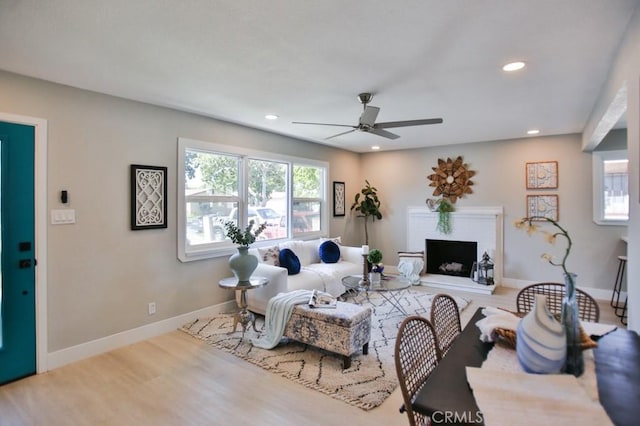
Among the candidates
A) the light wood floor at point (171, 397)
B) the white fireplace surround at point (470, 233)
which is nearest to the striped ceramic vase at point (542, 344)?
the light wood floor at point (171, 397)

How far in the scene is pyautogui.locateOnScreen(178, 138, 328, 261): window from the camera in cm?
399

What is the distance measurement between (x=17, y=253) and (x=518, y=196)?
641 cm

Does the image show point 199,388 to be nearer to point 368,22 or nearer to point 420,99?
point 368,22

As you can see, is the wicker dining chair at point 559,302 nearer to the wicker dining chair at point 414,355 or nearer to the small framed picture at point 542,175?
the wicker dining chair at point 414,355

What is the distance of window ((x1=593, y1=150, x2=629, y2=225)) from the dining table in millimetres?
4247

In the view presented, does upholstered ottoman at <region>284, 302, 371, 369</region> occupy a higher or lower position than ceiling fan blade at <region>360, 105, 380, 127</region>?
lower

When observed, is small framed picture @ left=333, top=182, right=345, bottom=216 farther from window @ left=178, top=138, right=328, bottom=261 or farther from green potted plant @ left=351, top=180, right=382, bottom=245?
window @ left=178, top=138, right=328, bottom=261

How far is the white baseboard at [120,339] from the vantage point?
2925mm

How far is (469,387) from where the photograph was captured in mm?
1154

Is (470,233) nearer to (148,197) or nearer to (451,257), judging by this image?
(451,257)

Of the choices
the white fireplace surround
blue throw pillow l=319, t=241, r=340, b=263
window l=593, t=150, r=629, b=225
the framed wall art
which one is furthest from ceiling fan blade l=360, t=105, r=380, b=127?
window l=593, t=150, r=629, b=225

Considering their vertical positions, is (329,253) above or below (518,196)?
below

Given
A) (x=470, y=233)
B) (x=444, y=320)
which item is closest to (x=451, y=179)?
(x=470, y=233)

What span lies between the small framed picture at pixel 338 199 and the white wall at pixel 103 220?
298cm
